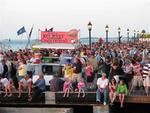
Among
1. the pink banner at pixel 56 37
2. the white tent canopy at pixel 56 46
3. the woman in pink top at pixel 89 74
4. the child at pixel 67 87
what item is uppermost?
the pink banner at pixel 56 37

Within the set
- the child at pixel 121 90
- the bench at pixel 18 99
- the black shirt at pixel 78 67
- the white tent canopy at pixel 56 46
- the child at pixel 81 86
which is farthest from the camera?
the white tent canopy at pixel 56 46

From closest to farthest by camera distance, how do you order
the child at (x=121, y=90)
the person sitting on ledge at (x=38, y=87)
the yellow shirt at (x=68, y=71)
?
the child at (x=121, y=90) → the person sitting on ledge at (x=38, y=87) → the yellow shirt at (x=68, y=71)

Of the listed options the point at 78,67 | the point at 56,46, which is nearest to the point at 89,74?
the point at 78,67

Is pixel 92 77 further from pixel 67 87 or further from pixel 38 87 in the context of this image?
pixel 38 87

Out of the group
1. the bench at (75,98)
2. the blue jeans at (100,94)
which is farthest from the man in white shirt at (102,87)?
the bench at (75,98)

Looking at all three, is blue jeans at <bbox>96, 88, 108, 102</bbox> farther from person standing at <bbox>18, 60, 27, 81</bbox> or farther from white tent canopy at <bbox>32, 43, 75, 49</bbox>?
white tent canopy at <bbox>32, 43, 75, 49</bbox>

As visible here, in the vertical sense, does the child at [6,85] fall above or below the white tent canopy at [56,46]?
below

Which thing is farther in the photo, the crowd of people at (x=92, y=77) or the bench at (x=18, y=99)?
the bench at (x=18, y=99)

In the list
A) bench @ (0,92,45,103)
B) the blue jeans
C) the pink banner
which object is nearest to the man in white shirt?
the blue jeans

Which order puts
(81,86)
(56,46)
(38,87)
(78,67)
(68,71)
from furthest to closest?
(56,46)
(78,67)
(68,71)
(38,87)
(81,86)

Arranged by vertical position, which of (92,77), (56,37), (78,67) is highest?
(56,37)

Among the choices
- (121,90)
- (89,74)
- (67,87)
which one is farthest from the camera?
(89,74)

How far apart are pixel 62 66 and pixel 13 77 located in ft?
7.38

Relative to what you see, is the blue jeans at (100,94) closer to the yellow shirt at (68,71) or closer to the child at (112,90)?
the child at (112,90)
